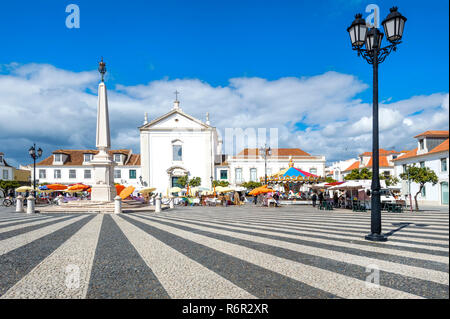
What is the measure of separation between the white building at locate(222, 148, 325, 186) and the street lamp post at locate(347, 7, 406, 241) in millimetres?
44945

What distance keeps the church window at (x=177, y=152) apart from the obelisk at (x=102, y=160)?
27.9 metres

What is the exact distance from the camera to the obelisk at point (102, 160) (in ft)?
69.4

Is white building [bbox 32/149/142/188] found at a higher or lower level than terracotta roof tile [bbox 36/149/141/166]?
lower

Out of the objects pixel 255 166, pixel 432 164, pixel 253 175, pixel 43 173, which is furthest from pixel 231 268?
pixel 43 173

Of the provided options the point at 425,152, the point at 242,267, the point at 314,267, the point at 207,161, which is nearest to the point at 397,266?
the point at 314,267

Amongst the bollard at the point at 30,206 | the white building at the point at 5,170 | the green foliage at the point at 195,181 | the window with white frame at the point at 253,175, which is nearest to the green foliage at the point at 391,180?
the window with white frame at the point at 253,175

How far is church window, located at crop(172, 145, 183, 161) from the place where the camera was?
5022 cm

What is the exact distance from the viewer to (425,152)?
3016 cm

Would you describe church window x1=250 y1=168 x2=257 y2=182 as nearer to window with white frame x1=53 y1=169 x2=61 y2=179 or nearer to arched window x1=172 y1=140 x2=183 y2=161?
arched window x1=172 y1=140 x2=183 y2=161

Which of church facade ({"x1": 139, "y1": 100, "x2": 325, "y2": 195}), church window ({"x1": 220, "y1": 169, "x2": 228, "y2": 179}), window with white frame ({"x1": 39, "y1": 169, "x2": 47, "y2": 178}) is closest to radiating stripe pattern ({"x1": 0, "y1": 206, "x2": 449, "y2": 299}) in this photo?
church facade ({"x1": 139, "y1": 100, "x2": 325, "y2": 195})

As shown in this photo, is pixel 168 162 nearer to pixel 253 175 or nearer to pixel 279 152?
pixel 253 175

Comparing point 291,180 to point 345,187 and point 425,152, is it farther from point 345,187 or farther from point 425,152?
point 425,152

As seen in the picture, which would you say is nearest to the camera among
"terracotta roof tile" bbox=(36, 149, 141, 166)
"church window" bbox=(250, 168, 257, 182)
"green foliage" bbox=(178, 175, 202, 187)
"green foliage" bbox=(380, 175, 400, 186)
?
"green foliage" bbox=(380, 175, 400, 186)
